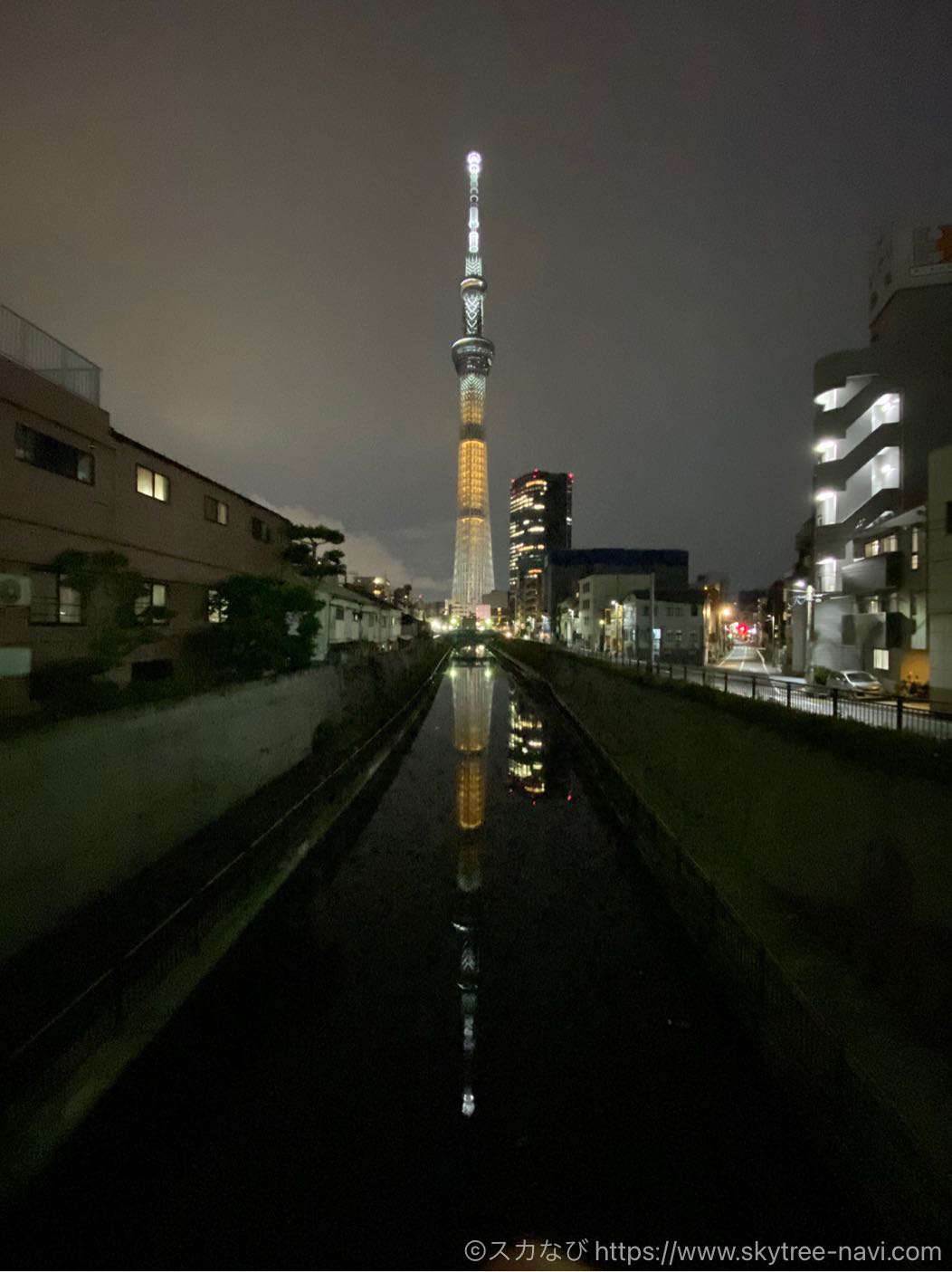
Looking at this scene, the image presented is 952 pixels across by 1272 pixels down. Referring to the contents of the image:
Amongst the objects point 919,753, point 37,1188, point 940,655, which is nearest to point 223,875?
point 37,1188

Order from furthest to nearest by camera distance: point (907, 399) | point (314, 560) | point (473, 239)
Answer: point (473, 239), point (907, 399), point (314, 560)

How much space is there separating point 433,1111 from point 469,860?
221 inches

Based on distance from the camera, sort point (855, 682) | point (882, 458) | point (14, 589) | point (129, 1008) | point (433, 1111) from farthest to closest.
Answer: point (882, 458)
point (855, 682)
point (14, 589)
point (129, 1008)
point (433, 1111)

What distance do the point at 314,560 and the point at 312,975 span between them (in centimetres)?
1872

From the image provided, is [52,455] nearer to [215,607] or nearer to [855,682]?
[215,607]

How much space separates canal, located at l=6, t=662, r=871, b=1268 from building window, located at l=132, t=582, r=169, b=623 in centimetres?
614

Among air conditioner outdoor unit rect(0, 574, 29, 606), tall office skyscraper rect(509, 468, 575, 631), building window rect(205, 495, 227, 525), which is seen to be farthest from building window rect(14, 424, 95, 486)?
tall office skyscraper rect(509, 468, 575, 631)

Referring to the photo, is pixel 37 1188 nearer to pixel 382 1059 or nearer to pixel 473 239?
pixel 382 1059

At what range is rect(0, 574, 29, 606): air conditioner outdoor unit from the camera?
992 cm

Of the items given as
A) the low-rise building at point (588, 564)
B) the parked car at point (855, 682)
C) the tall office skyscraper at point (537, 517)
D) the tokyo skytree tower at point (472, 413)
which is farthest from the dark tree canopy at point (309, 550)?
the tall office skyscraper at point (537, 517)

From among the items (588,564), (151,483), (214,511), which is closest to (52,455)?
(151,483)

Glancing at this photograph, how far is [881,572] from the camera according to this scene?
84.1ft

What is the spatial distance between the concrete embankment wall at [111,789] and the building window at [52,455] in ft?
17.1

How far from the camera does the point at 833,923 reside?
20.5 feet
